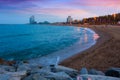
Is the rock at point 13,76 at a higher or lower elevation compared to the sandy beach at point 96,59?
higher

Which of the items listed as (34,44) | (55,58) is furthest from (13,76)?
(34,44)

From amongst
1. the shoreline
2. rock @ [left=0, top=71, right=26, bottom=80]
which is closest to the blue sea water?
the shoreline

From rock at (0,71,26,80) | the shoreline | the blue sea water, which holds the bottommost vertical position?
the blue sea water

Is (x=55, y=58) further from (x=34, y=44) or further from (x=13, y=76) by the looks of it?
(x=34, y=44)

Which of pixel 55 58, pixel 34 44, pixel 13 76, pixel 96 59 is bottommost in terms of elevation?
pixel 34 44

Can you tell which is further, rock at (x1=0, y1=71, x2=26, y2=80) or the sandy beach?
the sandy beach

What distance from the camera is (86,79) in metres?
6.43

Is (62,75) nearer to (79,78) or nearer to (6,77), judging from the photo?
(79,78)

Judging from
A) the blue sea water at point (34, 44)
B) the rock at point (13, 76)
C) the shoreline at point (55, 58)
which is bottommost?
the blue sea water at point (34, 44)

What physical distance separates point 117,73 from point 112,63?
5.99 metres

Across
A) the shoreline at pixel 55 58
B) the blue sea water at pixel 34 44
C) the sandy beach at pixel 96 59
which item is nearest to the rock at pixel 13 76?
the shoreline at pixel 55 58

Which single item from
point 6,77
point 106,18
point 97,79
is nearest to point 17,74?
point 6,77

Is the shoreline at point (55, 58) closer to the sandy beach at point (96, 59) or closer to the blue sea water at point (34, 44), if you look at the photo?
the sandy beach at point (96, 59)

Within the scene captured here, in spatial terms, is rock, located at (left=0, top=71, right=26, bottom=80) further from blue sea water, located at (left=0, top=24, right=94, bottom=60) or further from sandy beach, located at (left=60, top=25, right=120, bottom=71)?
blue sea water, located at (left=0, top=24, right=94, bottom=60)
